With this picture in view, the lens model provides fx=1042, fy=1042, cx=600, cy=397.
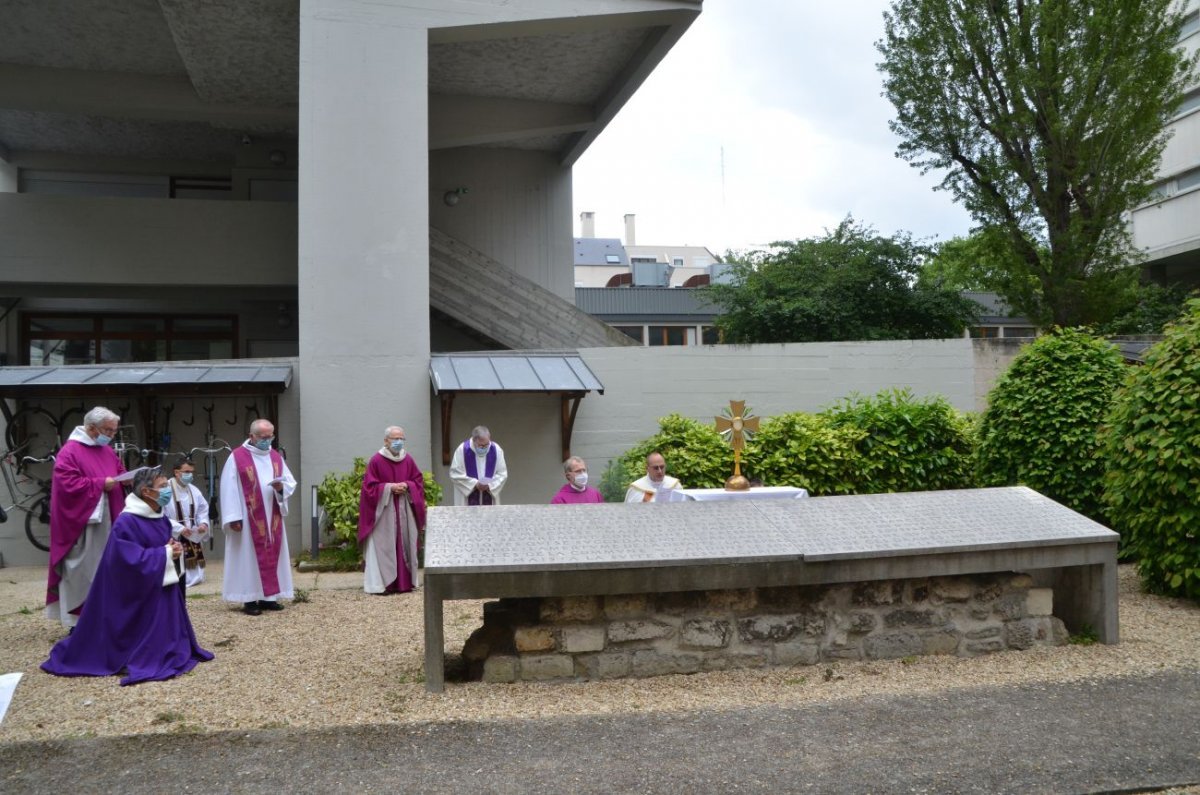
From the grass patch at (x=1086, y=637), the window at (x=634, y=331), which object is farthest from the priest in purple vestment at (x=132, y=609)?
the window at (x=634, y=331)

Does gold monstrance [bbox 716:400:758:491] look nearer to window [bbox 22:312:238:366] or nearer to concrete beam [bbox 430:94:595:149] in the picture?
concrete beam [bbox 430:94:595:149]

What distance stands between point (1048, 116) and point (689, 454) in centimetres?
904

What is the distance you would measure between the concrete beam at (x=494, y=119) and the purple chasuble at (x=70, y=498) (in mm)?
9433

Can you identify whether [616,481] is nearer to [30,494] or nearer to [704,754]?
[30,494]

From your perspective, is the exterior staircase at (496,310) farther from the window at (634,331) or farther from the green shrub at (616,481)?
the window at (634,331)

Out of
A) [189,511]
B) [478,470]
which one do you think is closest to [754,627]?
[478,470]

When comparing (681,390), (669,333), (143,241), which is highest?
(143,241)

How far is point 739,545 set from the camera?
6.47 metres

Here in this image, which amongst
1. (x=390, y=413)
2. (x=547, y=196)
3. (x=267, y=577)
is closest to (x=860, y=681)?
(x=267, y=577)

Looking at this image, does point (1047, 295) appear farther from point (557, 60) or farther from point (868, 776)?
point (868, 776)

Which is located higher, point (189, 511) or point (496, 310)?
point (496, 310)

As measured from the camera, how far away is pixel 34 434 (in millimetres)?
12492

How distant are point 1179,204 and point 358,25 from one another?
869 inches

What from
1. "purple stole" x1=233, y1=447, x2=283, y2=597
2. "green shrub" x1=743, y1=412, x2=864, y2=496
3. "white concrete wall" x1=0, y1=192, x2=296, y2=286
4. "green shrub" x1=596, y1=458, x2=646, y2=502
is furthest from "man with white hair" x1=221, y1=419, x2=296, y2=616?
"white concrete wall" x1=0, y1=192, x2=296, y2=286
